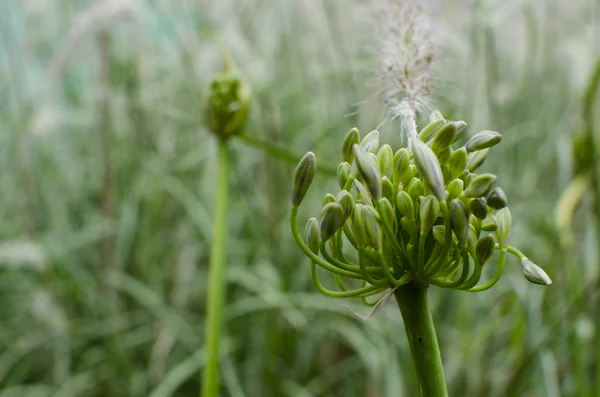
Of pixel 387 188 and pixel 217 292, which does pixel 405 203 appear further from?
pixel 217 292

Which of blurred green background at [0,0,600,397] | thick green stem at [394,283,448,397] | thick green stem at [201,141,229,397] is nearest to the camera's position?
thick green stem at [394,283,448,397]

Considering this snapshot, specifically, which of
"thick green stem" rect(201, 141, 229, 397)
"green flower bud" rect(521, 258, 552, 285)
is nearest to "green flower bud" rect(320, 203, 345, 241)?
"green flower bud" rect(521, 258, 552, 285)

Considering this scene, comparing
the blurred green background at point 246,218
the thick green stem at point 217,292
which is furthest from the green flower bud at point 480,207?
the blurred green background at point 246,218

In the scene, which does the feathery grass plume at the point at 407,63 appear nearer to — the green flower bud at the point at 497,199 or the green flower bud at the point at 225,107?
the green flower bud at the point at 497,199

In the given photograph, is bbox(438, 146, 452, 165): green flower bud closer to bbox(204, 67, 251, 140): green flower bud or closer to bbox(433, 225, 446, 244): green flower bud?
bbox(433, 225, 446, 244): green flower bud

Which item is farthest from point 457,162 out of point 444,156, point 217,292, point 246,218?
point 246,218

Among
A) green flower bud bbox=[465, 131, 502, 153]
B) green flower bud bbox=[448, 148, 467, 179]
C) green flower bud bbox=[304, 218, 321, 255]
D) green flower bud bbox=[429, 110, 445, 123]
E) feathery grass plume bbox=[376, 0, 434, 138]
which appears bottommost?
green flower bud bbox=[304, 218, 321, 255]

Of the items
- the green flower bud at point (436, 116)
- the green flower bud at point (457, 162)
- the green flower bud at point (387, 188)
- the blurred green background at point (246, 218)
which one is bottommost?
the blurred green background at point (246, 218)
